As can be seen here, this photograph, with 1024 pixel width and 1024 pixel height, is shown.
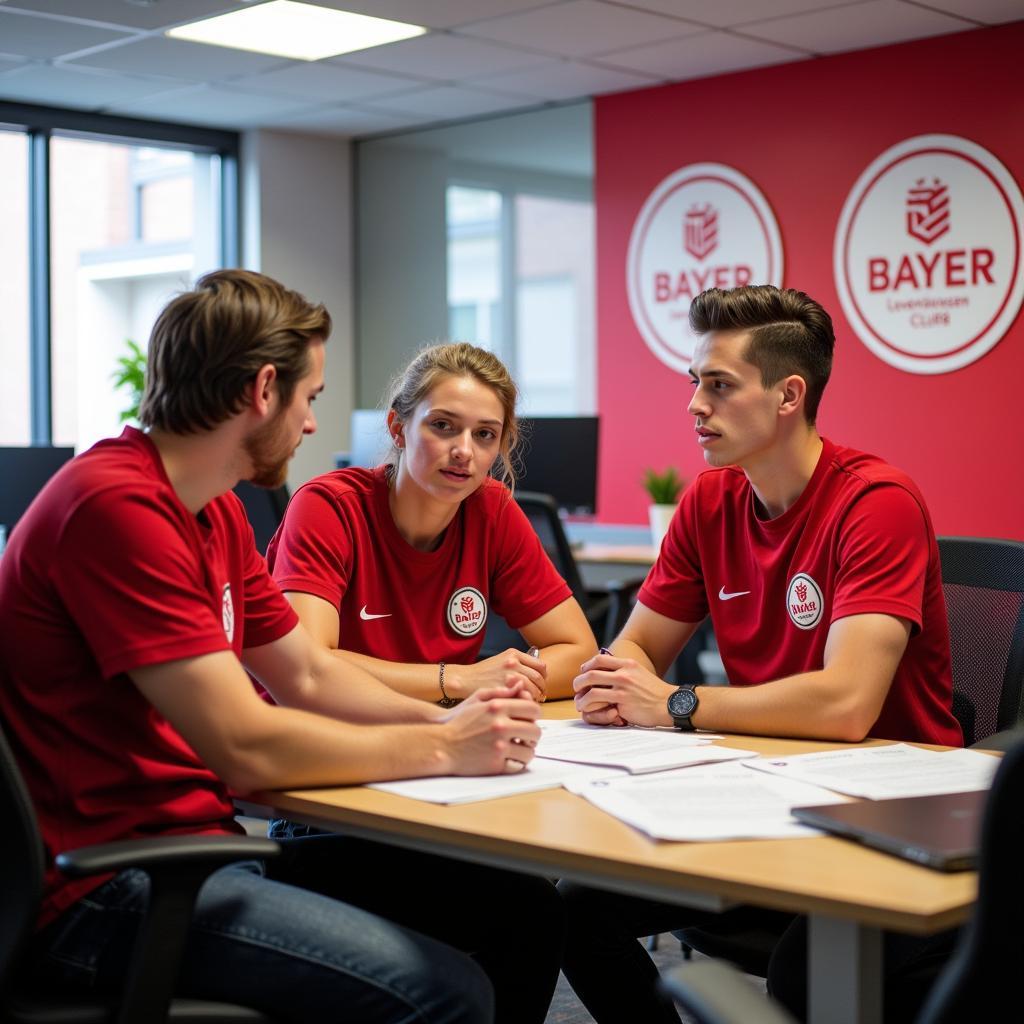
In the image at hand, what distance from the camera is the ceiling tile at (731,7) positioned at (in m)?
4.69

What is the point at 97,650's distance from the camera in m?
1.55

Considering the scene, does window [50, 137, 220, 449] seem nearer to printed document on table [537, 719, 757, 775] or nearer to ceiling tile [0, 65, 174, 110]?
ceiling tile [0, 65, 174, 110]

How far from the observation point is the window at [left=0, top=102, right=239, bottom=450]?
6488mm

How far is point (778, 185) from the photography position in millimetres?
5730

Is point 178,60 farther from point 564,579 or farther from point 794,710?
point 794,710

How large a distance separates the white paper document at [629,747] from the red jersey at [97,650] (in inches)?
19.8

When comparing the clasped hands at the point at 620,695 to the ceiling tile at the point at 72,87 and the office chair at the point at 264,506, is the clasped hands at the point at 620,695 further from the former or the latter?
the ceiling tile at the point at 72,87

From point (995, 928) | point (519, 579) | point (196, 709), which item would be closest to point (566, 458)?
point (519, 579)

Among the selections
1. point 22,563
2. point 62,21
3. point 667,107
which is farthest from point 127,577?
point 667,107

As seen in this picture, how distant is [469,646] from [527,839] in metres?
1.06

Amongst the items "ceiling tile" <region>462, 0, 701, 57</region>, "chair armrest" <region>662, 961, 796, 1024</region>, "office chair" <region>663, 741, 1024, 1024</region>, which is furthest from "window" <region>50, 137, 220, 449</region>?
"office chair" <region>663, 741, 1024, 1024</region>

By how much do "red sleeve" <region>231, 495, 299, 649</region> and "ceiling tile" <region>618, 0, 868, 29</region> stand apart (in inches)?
131

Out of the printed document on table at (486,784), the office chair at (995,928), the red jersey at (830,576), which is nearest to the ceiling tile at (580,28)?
the red jersey at (830,576)

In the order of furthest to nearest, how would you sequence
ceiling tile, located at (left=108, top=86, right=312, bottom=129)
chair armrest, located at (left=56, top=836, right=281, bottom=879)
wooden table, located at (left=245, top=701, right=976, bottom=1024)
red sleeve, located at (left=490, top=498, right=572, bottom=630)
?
ceiling tile, located at (left=108, top=86, right=312, bottom=129) < red sleeve, located at (left=490, top=498, right=572, bottom=630) < chair armrest, located at (left=56, top=836, right=281, bottom=879) < wooden table, located at (left=245, top=701, right=976, bottom=1024)
